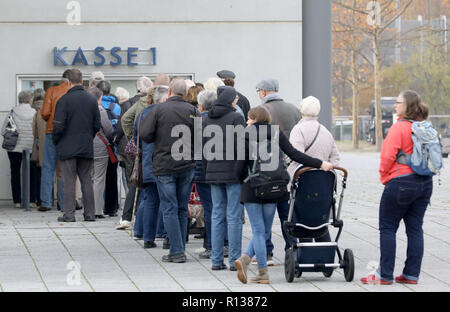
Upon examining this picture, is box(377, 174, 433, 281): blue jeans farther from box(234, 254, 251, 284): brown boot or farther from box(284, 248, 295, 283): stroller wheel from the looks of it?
box(234, 254, 251, 284): brown boot

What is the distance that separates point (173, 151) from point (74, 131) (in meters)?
3.62

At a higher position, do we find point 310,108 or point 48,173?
point 310,108

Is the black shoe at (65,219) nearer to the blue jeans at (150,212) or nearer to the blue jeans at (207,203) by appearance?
the blue jeans at (150,212)

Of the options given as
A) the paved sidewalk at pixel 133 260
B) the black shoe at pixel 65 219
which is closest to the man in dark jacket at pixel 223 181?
the paved sidewalk at pixel 133 260

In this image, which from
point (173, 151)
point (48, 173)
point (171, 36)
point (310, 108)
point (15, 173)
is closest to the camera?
point (310, 108)

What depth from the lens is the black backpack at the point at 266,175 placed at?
8359mm

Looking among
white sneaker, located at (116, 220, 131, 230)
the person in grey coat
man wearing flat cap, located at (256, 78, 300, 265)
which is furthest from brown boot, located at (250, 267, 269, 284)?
the person in grey coat

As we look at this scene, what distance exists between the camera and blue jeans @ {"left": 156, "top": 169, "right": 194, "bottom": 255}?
31.3 feet

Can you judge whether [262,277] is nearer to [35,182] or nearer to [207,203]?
[207,203]

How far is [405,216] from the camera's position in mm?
8406

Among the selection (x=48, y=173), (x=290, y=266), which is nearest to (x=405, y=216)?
(x=290, y=266)

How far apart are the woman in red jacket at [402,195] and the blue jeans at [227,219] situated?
51.3 inches
